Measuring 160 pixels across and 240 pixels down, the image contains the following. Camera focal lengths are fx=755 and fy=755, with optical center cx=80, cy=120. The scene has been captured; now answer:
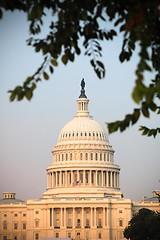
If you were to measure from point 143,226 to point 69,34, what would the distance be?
466 ft

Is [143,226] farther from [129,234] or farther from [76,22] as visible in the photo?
[76,22]

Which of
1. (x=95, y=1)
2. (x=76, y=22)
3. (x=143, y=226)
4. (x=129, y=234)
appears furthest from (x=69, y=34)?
(x=129, y=234)

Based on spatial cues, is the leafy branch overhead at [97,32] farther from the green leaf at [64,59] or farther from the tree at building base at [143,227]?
the tree at building base at [143,227]

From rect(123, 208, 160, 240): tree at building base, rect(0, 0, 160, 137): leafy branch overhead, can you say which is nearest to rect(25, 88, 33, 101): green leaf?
rect(0, 0, 160, 137): leafy branch overhead

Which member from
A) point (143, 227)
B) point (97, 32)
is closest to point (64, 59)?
point (97, 32)

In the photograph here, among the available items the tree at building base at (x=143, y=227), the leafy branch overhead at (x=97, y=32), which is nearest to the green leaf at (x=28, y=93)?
the leafy branch overhead at (x=97, y=32)

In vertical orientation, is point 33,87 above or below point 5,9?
below

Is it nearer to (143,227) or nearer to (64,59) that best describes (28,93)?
(64,59)

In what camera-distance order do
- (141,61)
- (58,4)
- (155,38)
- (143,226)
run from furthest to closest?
(143,226) → (58,4) → (155,38) → (141,61)

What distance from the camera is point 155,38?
15.4 meters

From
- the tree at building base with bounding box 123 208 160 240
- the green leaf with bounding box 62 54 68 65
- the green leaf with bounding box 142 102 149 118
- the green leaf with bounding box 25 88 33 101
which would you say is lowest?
the green leaf with bounding box 142 102 149 118

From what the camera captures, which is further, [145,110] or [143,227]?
[143,227]

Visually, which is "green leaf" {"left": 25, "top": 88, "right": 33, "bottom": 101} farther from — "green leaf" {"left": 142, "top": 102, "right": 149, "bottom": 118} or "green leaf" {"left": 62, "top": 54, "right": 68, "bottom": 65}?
"green leaf" {"left": 142, "top": 102, "right": 149, "bottom": 118}

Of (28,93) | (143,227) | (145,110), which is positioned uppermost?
(143,227)
